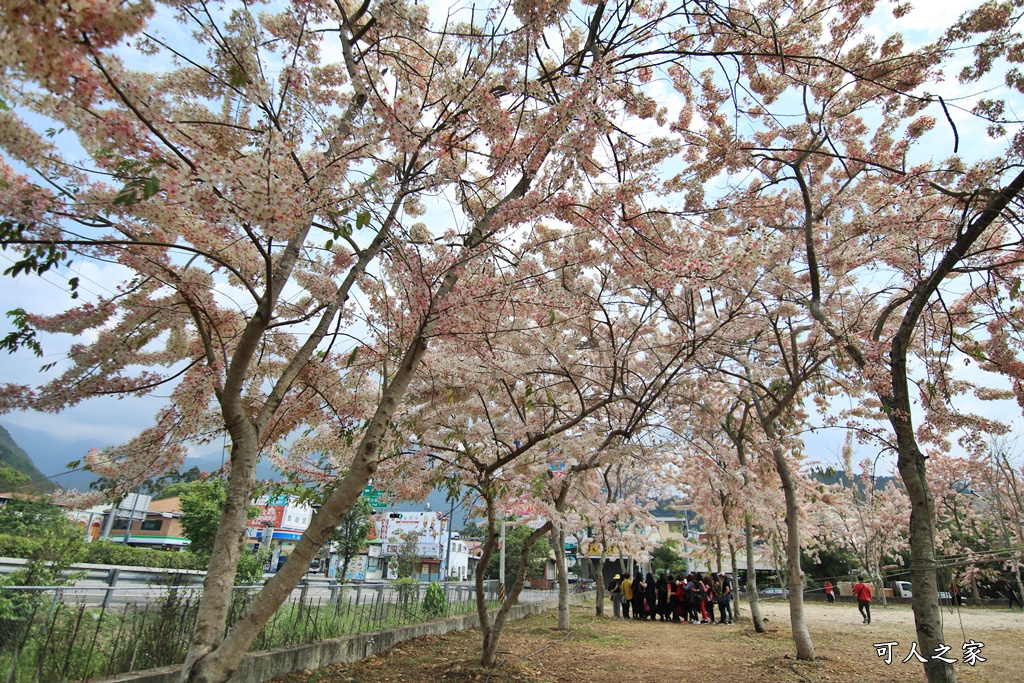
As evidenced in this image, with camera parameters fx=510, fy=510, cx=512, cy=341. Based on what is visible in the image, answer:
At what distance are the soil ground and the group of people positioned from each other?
2489mm

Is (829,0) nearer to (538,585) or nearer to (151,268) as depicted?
(151,268)

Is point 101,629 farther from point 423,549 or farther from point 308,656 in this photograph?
point 423,549

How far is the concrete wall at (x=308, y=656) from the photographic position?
4.25m

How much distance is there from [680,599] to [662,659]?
7.12 meters

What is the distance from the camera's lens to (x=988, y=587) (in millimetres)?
21250

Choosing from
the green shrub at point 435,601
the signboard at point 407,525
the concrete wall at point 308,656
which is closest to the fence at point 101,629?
the concrete wall at point 308,656

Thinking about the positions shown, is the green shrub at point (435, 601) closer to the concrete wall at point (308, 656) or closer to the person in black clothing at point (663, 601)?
the concrete wall at point (308, 656)

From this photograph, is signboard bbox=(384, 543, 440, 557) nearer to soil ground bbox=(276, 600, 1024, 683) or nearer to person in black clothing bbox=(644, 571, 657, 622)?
person in black clothing bbox=(644, 571, 657, 622)

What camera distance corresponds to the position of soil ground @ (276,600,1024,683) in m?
6.21

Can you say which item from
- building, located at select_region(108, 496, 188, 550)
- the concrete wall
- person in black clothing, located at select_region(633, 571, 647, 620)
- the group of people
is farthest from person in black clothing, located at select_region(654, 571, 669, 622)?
building, located at select_region(108, 496, 188, 550)

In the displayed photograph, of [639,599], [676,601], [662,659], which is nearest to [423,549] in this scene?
[639,599]

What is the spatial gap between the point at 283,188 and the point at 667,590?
1577 centimetres

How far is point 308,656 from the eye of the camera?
5.77m

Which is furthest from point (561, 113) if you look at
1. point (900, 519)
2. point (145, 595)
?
point (900, 519)
